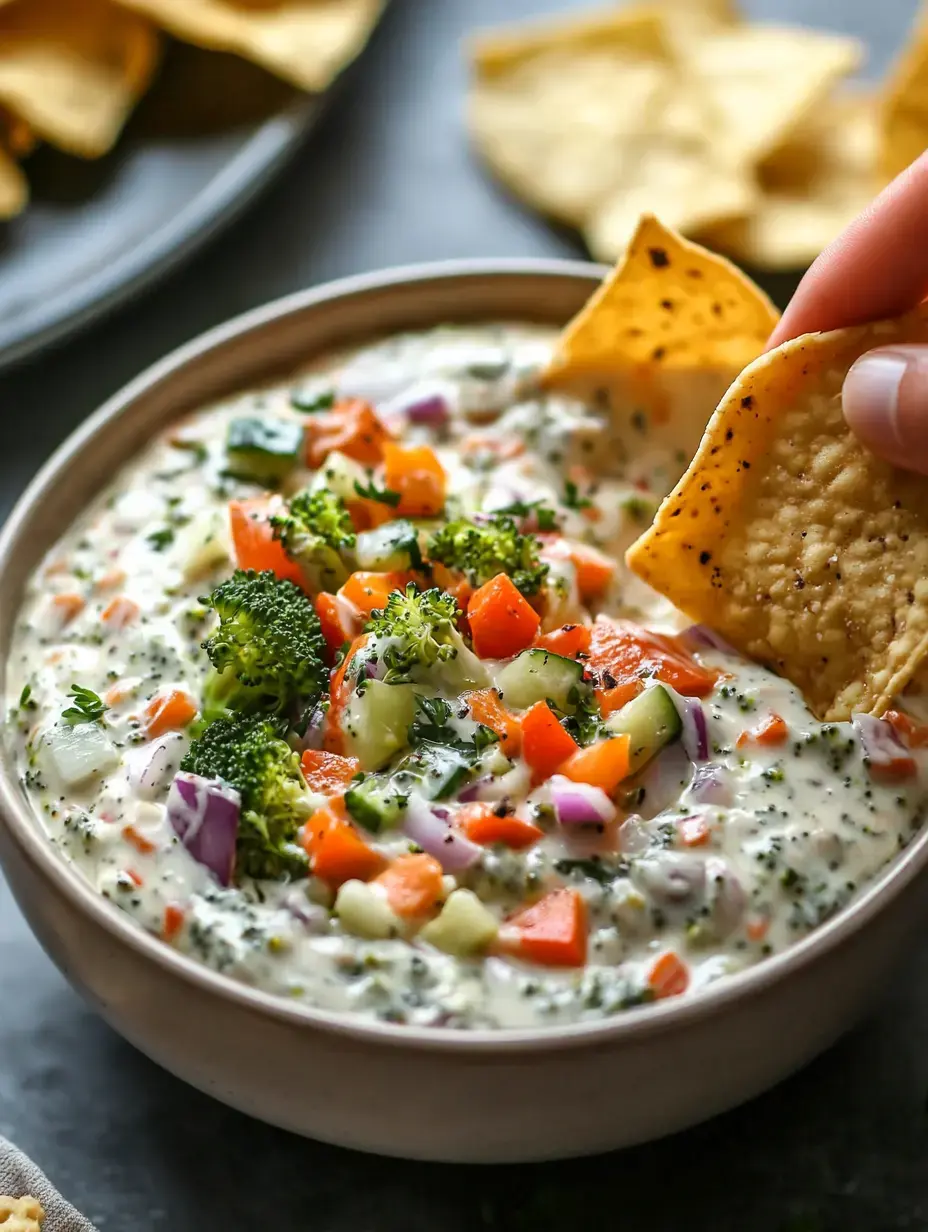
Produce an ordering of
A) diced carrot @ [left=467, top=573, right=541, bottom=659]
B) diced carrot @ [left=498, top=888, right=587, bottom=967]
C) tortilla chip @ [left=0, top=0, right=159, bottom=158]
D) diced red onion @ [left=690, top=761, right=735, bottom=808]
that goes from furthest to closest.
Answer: tortilla chip @ [left=0, top=0, right=159, bottom=158]
diced carrot @ [left=467, top=573, right=541, bottom=659]
diced red onion @ [left=690, top=761, right=735, bottom=808]
diced carrot @ [left=498, top=888, right=587, bottom=967]

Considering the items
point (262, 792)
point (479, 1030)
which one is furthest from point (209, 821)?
point (479, 1030)

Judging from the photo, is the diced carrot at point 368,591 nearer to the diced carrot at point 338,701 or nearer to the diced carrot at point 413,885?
the diced carrot at point 338,701

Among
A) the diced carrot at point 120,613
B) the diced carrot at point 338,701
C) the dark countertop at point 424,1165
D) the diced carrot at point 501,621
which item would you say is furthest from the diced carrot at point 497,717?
the dark countertop at point 424,1165

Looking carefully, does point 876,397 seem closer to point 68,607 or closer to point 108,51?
point 68,607

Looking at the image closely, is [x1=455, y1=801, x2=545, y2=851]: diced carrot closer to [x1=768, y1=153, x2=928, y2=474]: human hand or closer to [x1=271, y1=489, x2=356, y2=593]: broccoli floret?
[x1=271, y1=489, x2=356, y2=593]: broccoli floret

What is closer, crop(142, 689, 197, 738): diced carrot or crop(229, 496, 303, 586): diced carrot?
crop(142, 689, 197, 738): diced carrot

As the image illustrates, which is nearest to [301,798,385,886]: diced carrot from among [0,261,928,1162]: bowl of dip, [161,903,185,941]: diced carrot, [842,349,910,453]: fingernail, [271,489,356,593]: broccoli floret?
[0,261,928,1162]: bowl of dip
